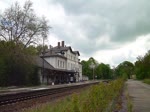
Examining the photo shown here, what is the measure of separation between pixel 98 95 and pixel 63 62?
273ft

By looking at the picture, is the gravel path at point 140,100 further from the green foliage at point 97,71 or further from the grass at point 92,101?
the green foliage at point 97,71

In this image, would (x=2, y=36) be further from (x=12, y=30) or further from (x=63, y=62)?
(x=63, y=62)

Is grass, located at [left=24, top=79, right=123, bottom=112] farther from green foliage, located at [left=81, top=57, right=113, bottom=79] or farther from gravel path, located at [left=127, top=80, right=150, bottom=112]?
green foliage, located at [left=81, top=57, right=113, bottom=79]

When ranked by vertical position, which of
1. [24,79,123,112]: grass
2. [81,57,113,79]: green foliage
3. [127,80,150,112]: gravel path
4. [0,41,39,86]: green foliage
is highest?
[81,57,113,79]: green foliage

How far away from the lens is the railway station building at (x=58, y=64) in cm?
6872

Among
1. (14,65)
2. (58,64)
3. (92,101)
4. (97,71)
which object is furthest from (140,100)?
(97,71)

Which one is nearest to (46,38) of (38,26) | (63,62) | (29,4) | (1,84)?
(38,26)

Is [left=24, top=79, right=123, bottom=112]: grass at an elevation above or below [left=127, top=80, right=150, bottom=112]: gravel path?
above

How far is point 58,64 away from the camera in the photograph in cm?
8706

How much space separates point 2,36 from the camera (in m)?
52.7

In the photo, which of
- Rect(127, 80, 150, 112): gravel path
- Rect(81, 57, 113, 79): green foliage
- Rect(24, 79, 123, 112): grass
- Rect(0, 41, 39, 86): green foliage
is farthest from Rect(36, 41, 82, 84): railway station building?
Rect(24, 79, 123, 112): grass

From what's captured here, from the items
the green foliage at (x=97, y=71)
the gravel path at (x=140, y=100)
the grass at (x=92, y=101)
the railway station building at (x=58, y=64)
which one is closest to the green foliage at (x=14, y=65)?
the railway station building at (x=58, y=64)

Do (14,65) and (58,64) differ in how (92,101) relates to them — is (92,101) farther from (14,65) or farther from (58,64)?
(58,64)

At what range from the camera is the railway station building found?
68725 mm
